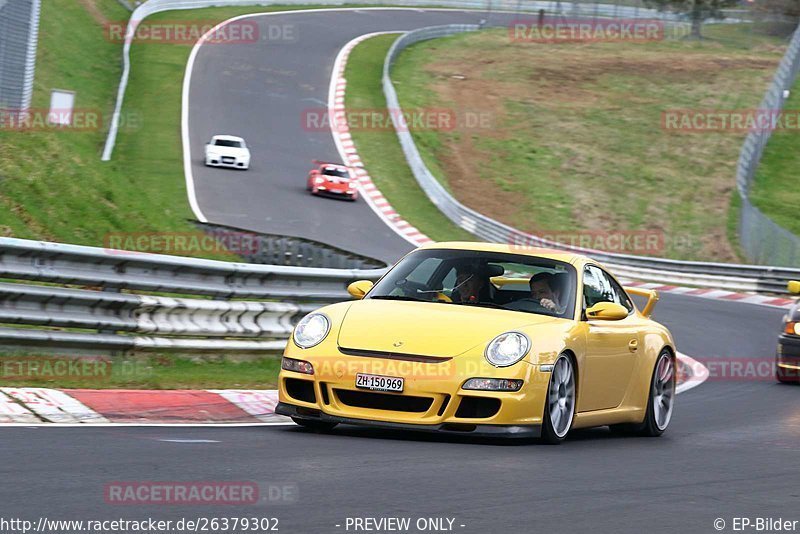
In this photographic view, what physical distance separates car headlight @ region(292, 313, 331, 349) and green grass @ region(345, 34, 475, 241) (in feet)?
76.6

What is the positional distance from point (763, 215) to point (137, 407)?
85.4 ft

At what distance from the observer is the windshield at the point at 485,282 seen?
9406 mm

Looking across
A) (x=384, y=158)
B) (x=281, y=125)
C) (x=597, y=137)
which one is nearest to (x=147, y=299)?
(x=384, y=158)

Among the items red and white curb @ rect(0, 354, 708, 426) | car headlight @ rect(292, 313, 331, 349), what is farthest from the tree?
car headlight @ rect(292, 313, 331, 349)

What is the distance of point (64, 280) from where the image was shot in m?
10.1

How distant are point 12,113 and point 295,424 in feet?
30.1

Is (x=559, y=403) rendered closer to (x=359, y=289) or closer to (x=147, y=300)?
(x=359, y=289)

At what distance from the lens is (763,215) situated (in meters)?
32.9

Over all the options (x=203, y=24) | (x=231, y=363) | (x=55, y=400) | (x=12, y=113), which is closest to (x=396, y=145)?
(x=203, y=24)

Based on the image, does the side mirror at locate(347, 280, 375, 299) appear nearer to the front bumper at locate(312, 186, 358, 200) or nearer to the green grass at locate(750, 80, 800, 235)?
the front bumper at locate(312, 186, 358, 200)

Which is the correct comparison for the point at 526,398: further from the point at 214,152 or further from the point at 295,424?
the point at 214,152

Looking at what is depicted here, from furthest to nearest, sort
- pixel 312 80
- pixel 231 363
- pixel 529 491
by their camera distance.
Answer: pixel 312 80 → pixel 231 363 → pixel 529 491

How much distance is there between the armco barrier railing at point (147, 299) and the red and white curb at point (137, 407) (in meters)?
0.79

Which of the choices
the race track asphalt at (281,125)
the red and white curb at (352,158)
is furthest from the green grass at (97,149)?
the red and white curb at (352,158)
